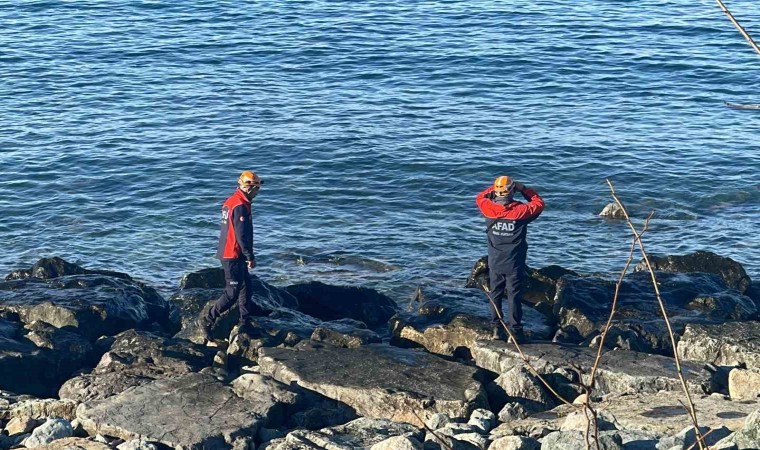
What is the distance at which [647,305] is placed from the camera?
44.3 ft

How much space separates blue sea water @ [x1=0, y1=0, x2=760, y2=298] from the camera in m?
19.1

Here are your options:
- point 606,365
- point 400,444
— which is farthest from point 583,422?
point 606,365

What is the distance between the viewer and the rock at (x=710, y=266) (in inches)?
599

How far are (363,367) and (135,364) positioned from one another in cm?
247

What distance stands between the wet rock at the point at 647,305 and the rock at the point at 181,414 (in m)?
4.54

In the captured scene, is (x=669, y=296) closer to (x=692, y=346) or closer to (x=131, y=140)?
(x=692, y=346)

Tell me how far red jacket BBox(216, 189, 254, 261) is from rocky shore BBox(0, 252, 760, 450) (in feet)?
3.00

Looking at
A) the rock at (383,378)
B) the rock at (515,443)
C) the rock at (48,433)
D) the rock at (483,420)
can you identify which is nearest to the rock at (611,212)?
the rock at (383,378)

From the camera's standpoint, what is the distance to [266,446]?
9.37 meters

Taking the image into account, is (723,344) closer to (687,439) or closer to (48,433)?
(687,439)

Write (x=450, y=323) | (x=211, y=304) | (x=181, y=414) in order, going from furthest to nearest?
(x=211, y=304), (x=450, y=323), (x=181, y=414)

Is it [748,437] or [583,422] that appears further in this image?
[583,422]

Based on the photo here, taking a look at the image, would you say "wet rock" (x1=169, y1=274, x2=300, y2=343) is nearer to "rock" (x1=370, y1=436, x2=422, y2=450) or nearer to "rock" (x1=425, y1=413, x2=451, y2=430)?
"rock" (x1=425, y1=413, x2=451, y2=430)

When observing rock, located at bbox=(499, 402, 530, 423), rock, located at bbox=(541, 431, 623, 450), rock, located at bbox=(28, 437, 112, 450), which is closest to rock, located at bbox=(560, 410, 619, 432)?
rock, located at bbox=(541, 431, 623, 450)
